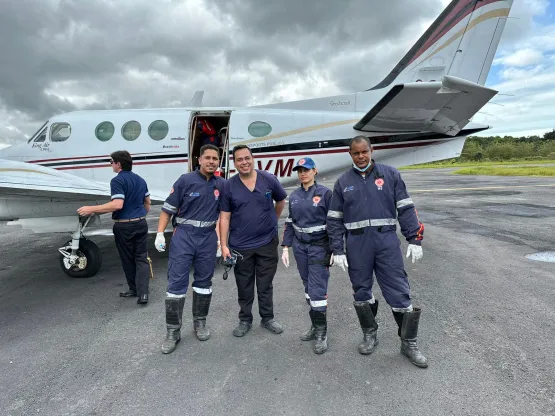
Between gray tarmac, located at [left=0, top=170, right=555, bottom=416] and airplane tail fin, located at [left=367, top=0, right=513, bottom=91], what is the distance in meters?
4.39

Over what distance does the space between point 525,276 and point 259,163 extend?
5011 mm

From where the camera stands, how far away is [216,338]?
328 centimetres

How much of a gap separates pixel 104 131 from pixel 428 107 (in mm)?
6521

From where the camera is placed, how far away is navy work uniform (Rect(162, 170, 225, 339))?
10.6ft

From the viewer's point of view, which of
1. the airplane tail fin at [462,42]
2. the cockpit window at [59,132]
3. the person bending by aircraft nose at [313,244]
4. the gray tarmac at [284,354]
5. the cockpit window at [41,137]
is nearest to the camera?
the gray tarmac at [284,354]

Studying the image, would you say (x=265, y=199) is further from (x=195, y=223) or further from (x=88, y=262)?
(x=88, y=262)

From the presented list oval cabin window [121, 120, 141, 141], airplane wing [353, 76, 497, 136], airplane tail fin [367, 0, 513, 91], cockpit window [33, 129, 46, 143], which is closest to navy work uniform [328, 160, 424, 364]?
airplane wing [353, 76, 497, 136]

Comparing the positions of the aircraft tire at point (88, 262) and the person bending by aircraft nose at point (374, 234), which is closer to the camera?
the person bending by aircraft nose at point (374, 234)

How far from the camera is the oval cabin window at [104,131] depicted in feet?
23.3

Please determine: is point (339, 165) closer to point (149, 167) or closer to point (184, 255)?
point (149, 167)

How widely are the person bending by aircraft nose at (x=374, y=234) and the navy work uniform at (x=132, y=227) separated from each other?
8.49ft

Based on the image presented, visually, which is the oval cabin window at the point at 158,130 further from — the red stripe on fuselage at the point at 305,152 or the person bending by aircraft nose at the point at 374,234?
the person bending by aircraft nose at the point at 374,234

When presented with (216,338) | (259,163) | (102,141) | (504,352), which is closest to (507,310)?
(504,352)

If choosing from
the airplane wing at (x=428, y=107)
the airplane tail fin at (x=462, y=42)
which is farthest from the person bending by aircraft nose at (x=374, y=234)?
the airplane tail fin at (x=462, y=42)
